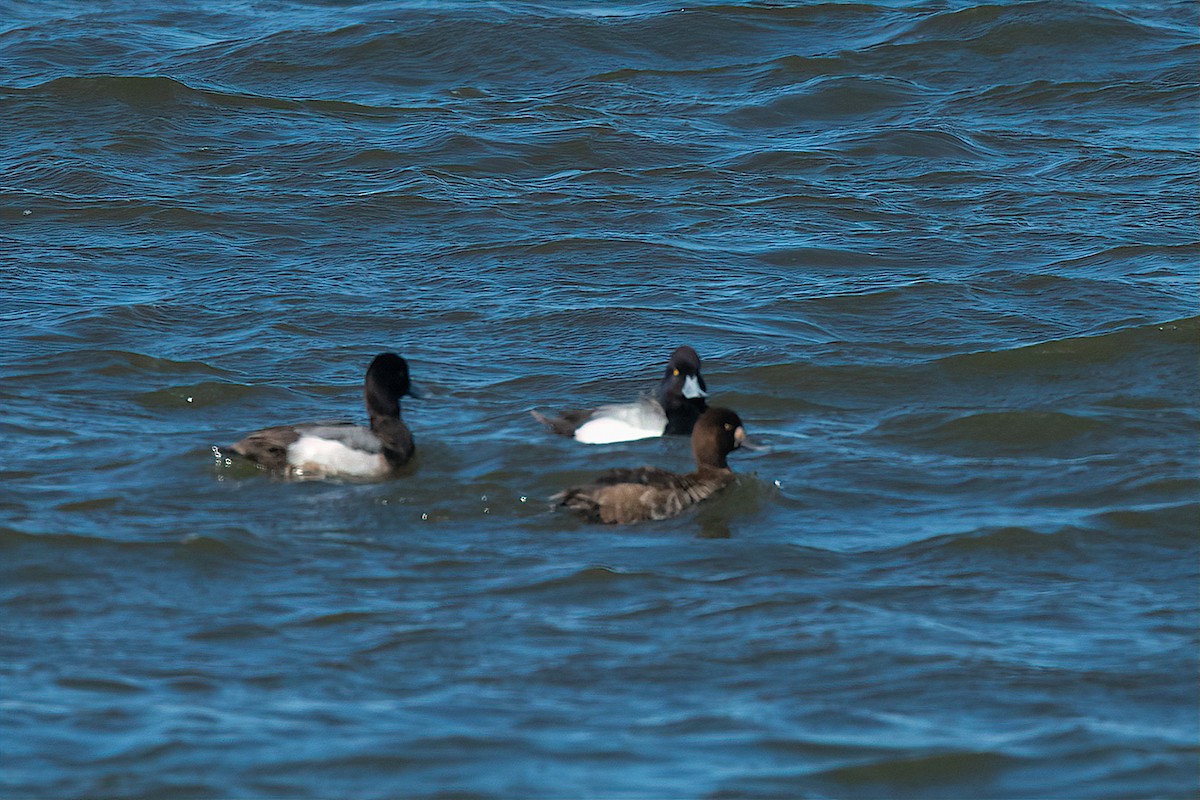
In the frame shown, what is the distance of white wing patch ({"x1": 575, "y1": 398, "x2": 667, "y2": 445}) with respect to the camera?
9.75 meters

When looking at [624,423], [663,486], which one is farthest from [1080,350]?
[663,486]

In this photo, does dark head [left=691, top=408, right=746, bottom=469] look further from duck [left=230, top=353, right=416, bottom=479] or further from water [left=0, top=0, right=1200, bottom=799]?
duck [left=230, top=353, right=416, bottom=479]

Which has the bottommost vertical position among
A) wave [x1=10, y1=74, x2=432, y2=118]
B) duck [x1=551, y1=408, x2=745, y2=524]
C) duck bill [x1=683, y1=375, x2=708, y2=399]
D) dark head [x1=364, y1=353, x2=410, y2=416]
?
duck [x1=551, y1=408, x2=745, y2=524]

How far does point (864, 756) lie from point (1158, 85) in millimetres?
13324

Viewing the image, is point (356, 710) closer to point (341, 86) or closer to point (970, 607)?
point (970, 607)

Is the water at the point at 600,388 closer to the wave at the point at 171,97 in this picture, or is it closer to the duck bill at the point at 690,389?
the wave at the point at 171,97

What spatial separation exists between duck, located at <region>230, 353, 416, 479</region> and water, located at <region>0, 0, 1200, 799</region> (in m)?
0.11

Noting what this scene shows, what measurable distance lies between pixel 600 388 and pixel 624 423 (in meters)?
0.96

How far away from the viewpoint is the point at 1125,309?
12.1m

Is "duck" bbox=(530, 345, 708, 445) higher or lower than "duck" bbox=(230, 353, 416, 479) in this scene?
lower

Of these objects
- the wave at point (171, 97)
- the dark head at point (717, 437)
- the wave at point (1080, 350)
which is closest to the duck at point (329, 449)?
the dark head at point (717, 437)

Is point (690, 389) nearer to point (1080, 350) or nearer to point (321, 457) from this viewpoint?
point (321, 457)

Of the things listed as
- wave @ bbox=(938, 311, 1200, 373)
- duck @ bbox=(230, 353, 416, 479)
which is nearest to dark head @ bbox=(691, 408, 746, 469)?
duck @ bbox=(230, 353, 416, 479)

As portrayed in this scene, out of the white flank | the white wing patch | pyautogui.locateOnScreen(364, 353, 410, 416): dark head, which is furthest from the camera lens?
the white wing patch
